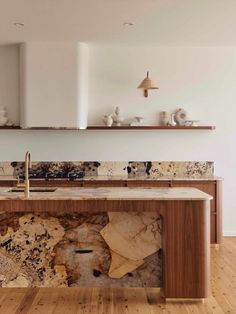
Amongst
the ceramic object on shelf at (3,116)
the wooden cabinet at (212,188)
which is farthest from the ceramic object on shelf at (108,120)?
the ceramic object on shelf at (3,116)

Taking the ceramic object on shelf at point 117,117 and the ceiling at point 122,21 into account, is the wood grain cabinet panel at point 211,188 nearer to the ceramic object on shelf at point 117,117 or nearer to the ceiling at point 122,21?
the ceramic object on shelf at point 117,117

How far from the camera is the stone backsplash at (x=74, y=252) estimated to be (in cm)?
386

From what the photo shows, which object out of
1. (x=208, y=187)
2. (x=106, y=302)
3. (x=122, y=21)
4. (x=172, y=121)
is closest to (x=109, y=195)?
(x=106, y=302)

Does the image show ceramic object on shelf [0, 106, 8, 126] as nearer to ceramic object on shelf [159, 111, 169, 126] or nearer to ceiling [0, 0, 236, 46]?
ceiling [0, 0, 236, 46]

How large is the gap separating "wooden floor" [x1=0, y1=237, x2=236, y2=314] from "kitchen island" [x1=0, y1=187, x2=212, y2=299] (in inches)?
5.5

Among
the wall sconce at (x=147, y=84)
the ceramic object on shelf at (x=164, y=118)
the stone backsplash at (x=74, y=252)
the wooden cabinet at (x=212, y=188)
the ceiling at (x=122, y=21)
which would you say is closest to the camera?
the stone backsplash at (x=74, y=252)

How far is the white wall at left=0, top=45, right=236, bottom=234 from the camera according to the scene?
6.50m

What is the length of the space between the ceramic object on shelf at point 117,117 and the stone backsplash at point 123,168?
1.85 ft

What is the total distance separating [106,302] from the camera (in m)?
3.85

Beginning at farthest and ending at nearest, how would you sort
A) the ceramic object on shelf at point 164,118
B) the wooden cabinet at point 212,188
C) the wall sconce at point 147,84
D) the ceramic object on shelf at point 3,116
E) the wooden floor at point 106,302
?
the ceramic object on shelf at point 164,118
the ceramic object on shelf at point 3,116
the wall sconce at point 147,84
the wooden cabinet at point 212,188
the wooden floor at point 106,302

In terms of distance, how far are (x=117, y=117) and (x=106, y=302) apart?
3.11 m

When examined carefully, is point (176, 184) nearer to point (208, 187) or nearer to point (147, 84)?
point (208, 187)

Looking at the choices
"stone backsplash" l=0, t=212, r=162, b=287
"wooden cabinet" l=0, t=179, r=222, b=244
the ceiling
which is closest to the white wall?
the ceiling

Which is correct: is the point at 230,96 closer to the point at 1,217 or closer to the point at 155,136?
the point at 155,136
